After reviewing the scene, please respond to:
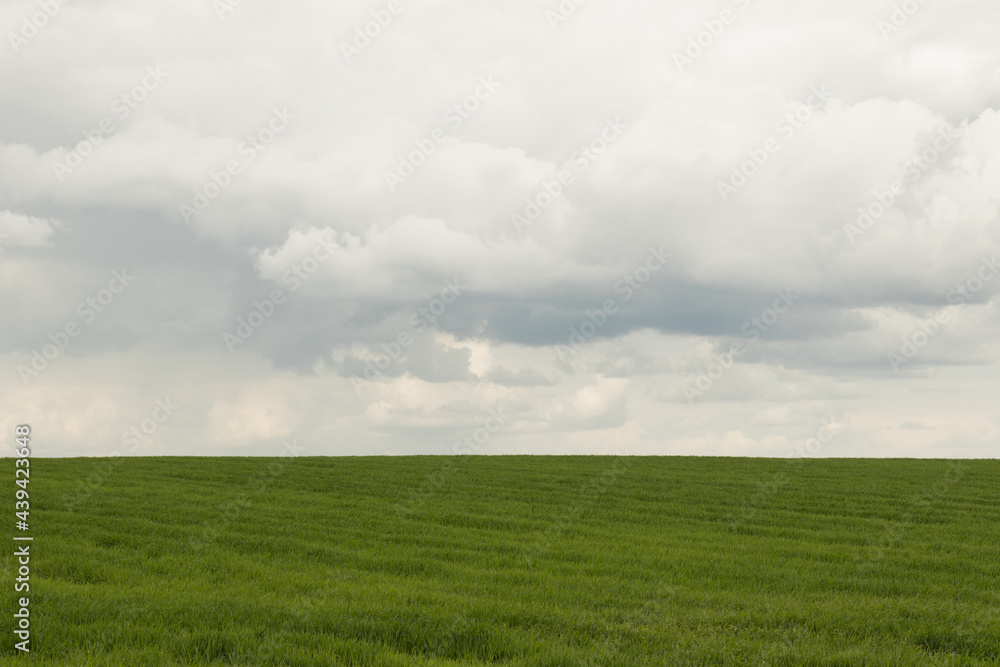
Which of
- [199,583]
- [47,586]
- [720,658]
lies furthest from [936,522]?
[47,586]

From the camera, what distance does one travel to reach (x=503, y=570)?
15703mm

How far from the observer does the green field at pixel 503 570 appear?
988 centimetres

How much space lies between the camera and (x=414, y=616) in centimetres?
1098

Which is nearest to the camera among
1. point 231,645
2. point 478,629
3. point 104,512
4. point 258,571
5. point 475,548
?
point 231,645

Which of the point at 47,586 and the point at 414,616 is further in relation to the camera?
the point at 47,586

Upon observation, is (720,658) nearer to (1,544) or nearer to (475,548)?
(475,548)

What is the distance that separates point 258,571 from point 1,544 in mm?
7168

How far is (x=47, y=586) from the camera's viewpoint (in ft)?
40.2

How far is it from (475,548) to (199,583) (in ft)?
23.1

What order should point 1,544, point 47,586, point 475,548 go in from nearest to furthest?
1. point 47,586
2. point 1,544
3. point 475,548

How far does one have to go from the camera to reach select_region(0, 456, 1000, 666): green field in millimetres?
9883

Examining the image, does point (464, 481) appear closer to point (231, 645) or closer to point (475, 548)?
point (475, 548)

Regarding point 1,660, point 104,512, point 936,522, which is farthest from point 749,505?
point 1,660

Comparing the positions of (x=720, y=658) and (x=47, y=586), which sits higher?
(x=47, y=586)
